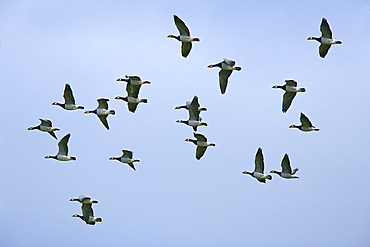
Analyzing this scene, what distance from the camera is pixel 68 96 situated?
50.1 m

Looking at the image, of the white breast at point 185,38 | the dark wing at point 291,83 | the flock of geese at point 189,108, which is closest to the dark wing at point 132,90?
the flock of geese at point 189,108

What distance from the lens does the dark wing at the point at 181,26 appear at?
1836 inches

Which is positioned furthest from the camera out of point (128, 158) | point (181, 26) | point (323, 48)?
point (128, 158)

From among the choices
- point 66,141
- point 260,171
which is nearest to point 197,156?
point 260,171

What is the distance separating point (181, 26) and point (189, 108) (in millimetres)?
4677

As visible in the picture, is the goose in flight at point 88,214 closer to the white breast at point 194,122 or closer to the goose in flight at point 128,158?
the goose in flight at point 128,158

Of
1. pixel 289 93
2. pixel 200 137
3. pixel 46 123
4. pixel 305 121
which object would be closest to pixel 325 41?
pixel 289 93

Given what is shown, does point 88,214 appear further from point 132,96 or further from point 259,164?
point 259,164

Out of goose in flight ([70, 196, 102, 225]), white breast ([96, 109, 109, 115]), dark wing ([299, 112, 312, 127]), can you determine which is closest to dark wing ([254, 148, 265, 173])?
dark wing ([299, 112, 312, 127])

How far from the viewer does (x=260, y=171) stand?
49.6 meters

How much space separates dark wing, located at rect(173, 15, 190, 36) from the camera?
46.6 meters

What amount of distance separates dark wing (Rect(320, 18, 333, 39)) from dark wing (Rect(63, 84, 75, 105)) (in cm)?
1287

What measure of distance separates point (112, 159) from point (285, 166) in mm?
9119

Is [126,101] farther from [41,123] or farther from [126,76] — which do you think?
[41,123]
